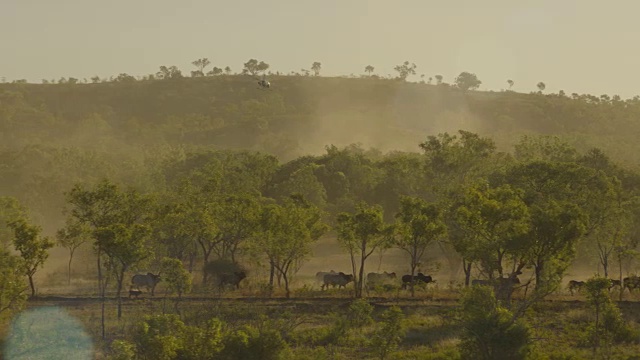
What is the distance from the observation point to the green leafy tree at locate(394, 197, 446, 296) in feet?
154

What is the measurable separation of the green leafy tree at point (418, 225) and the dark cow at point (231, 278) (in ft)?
43.1

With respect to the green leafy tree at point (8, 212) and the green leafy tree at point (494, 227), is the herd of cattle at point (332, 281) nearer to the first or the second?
the green leafy tree at point (494, 227)

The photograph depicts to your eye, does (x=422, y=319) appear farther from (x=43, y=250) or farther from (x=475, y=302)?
(x=43, y=250)

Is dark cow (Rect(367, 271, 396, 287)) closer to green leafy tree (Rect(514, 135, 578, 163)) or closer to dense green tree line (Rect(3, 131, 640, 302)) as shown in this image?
dense green tree line (Rect(3, 131, 640, 302))

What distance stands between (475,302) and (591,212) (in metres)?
24.1

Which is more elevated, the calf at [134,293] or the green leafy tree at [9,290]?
the green leafy tree at [9,290]

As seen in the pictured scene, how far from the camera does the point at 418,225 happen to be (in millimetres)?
46719

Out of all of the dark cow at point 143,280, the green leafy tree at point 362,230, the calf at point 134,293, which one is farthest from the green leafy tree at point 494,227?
the calf at point 134,293

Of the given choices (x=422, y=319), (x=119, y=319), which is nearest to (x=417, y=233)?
(x=422, y=319)

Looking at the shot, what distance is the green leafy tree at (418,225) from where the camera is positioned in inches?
1843

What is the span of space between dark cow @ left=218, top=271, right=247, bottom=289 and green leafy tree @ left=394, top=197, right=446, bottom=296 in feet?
43.1

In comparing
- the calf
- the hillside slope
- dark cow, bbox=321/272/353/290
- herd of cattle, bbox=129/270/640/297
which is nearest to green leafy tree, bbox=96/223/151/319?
the calf

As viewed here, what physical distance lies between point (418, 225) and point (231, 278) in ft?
50.6

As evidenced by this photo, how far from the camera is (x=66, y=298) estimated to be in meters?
47.8
